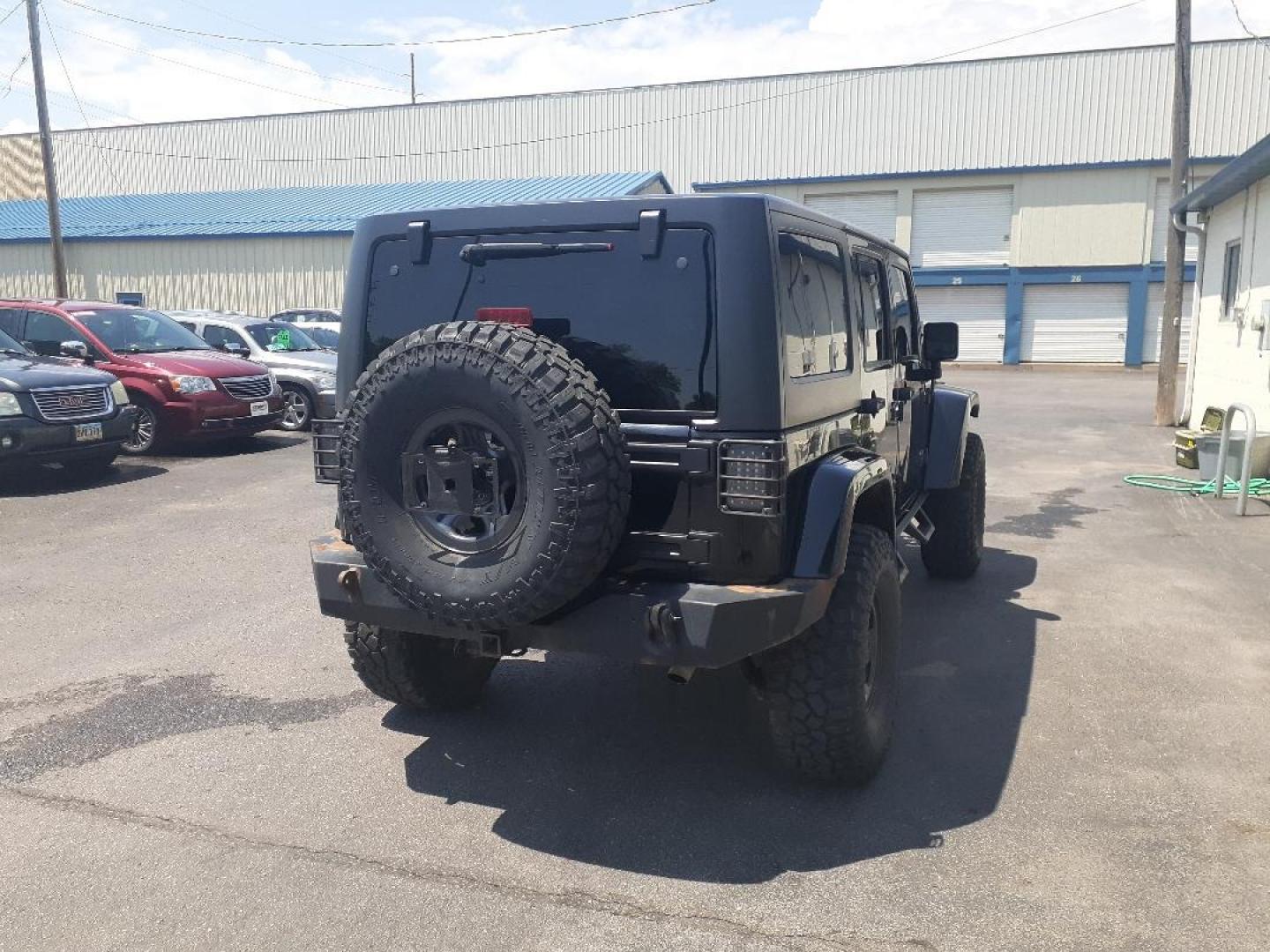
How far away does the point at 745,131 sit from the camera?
116 feet

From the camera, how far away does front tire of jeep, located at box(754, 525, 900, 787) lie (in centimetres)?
356

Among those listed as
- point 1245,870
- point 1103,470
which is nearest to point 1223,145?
point 1103,470

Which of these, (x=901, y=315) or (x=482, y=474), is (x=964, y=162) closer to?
→ (x=901, y=315)

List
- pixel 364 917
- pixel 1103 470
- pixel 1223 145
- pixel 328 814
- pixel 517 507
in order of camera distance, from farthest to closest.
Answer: pixel 1223 145, pixel 1103 470, pixel 328 814, pixel 517 507, pixel 364 917

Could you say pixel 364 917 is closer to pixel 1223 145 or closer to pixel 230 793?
pixel 230 793

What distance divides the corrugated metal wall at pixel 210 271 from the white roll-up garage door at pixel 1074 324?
68.3 feet

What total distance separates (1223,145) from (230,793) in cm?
3575

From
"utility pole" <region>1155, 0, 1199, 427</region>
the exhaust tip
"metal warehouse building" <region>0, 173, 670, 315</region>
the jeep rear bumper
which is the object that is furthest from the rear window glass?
"metal warehouse building" <region>0, 173, 670, 315</region>

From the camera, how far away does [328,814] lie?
3.62 m

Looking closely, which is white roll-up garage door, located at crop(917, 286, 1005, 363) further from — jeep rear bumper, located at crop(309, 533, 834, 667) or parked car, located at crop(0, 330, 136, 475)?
jeep rear bumper, located at crop(309, 533, 834, 667)

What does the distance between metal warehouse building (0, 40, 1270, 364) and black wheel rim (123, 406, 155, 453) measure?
16958 mm

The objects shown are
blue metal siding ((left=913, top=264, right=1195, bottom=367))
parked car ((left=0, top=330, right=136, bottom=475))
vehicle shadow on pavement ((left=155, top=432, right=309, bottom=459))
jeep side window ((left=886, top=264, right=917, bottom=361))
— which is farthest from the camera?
blue metal siding ((left=913, top=264, right=1195, bottom=367))

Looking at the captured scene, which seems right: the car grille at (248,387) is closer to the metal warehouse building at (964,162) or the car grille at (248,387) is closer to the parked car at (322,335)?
the parked car at (322,335)

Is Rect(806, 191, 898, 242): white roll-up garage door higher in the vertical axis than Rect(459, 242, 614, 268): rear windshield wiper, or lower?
higher
